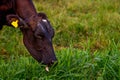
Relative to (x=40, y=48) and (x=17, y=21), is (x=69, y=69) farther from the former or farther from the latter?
(x=17, y=21)

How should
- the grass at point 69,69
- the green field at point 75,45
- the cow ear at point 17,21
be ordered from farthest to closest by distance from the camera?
the cow ear at point 17,21, the green field at point 75,45, the grass at point 69,69

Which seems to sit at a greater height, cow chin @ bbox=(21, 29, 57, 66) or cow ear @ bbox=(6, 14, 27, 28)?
cow ear @ bbox=(6, 14, 27, 28)

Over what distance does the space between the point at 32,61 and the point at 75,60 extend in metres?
0.54

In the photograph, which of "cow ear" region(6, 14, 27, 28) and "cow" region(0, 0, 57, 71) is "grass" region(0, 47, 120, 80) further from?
"cow ear" region(6, 14, 27, 28)

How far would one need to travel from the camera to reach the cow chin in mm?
4895

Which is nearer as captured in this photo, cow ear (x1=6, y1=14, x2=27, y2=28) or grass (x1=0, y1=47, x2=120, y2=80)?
grass (x1=0, y1=47, x2=120, y2=80)

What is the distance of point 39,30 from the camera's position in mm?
4996

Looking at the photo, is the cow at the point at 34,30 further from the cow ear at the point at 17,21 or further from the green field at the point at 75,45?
the green field at the point at 75,45

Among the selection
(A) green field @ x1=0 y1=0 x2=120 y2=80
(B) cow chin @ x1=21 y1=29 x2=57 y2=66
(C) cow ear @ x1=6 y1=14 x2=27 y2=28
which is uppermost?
(C) cow ear @ x1=6 y1=14 x2=27 y2=28

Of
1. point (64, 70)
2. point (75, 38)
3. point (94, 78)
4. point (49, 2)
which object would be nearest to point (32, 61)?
point (64, 70)

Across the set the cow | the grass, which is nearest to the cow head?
the cow

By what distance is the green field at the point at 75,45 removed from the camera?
15.9 feet

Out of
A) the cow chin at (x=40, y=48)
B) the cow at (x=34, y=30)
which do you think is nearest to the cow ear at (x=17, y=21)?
the cow at (x=34, y=30)

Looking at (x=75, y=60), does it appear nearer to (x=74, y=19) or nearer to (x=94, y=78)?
(x=94, y=78)
